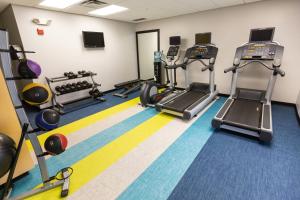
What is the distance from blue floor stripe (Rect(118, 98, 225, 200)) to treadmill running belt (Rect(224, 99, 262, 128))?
1.66ft

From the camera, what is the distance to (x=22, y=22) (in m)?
3.98

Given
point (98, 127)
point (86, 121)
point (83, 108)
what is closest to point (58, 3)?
point (83, 108)

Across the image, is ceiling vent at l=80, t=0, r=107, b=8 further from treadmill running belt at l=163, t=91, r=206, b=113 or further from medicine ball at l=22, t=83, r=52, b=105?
medicine ball at l=22, t=83, r=52, b=105

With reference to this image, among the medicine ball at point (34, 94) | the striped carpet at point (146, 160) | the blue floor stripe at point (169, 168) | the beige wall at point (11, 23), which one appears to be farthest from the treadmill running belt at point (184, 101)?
the beige wall at point (11, 23)

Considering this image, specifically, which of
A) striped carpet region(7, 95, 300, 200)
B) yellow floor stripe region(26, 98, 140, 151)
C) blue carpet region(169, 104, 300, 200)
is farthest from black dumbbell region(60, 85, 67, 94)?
blue carpet region(169, 104, 300, 200)

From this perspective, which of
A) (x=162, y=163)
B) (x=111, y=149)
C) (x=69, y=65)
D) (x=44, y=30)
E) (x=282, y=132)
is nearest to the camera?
(x=162, y=163)

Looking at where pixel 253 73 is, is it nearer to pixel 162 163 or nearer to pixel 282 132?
pixel 282 132

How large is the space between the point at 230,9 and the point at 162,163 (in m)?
4.59

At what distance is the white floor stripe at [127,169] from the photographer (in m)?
1.90

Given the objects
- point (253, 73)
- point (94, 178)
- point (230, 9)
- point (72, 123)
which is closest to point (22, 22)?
point (72, 123)

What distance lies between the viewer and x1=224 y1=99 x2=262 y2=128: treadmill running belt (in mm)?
2962

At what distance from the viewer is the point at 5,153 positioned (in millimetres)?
1515

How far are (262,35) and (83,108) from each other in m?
4.88

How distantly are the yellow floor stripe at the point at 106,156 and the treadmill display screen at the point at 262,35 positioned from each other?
2747mm
